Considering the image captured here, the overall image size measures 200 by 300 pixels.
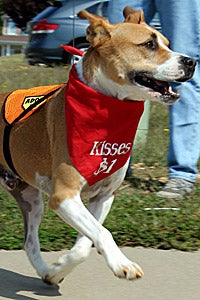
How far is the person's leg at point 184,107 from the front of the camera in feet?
19.7

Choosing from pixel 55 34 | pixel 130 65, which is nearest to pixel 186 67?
pixel 130 65

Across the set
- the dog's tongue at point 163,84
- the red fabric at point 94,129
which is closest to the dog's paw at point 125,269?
the red fabric at point 94,129

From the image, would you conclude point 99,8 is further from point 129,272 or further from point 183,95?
point 129,272

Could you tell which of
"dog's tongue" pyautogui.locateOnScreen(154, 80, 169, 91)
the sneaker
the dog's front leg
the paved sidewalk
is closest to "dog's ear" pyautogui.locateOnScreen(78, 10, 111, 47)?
"dog's tongue" pyautogui.locateOnScreen(154, 80, 169, 91)

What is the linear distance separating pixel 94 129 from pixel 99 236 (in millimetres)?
591

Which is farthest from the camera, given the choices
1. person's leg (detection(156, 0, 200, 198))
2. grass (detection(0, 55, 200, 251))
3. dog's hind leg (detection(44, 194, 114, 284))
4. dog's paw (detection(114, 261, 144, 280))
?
person's leg (detection(156, 0, 200, 198))

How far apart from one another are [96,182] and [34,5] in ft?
87.0

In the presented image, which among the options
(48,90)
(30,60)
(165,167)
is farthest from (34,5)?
(48,90)

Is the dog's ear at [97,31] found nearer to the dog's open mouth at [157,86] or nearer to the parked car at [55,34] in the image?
the dog's open mouth at [157,86]

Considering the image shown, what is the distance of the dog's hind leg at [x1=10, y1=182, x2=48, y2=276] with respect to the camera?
14.8 feet

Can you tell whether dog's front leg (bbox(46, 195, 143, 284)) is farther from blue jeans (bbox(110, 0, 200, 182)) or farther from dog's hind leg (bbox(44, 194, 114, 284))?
blue jeans (bbox(110, 0, 200, 182))

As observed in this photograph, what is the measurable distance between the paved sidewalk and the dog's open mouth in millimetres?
996

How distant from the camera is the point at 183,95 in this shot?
6.19m

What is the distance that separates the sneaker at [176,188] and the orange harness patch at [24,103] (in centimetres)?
155
